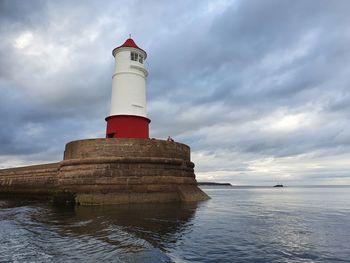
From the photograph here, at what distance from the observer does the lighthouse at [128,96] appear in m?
14.2

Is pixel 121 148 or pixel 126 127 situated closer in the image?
pixel 121 148

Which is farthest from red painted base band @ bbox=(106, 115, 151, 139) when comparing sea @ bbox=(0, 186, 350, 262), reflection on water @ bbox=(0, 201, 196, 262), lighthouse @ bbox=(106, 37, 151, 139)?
sea @ bbox=(0, 186, 350, 262)

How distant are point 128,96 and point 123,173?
382 centimetres

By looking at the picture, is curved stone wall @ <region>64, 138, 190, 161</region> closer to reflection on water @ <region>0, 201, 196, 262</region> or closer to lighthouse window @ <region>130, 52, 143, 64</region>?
reflection on water @ <region>0, 201, 196, 262</region>

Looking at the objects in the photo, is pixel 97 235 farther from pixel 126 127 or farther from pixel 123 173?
pixel 126 127

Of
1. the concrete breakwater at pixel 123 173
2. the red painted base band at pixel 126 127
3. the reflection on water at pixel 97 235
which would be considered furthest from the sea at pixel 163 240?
the red painted base band at pixel 126 127

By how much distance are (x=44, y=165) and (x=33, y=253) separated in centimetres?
1295

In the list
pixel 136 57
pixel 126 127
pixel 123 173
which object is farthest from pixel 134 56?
pixel 123 173

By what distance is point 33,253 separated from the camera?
4.84 meters

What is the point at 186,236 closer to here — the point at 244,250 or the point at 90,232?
the point at 244,250

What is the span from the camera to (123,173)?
1188cm

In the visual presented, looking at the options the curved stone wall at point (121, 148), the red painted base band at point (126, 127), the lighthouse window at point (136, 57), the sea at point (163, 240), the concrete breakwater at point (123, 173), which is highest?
the lighthouse window at point (136, 57)

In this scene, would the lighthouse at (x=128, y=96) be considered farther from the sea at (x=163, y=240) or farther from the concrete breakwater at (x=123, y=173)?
the sea at (x=163, y=240)

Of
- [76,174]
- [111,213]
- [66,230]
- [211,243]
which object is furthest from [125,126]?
A: [211,243]
